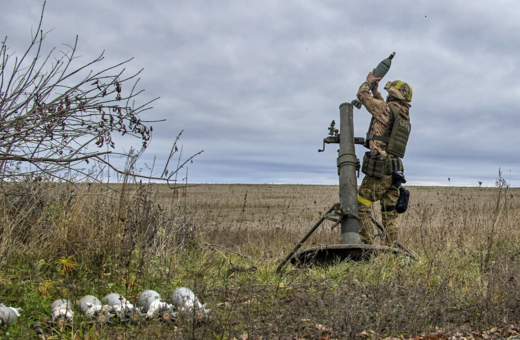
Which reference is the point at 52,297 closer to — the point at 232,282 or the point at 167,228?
the point at 232,282

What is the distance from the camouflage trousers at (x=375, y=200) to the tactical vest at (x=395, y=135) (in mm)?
459

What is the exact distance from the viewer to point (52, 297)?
423cm

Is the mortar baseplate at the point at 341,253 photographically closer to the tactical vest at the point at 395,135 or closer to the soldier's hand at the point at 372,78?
the tactical vest at the point at 395,135

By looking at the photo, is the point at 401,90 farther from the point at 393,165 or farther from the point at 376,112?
the point at 393,165

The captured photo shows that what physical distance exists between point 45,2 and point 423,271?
4.91 metres

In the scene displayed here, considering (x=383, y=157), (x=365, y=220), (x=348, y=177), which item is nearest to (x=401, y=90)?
(x=383, y=157)

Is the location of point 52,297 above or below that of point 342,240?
below

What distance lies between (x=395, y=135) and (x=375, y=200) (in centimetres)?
112

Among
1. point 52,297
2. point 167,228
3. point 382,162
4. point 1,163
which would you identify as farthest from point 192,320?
point 382,162

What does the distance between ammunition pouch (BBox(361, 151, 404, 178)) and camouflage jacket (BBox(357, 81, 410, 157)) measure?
116mm

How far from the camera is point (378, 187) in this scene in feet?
22.4

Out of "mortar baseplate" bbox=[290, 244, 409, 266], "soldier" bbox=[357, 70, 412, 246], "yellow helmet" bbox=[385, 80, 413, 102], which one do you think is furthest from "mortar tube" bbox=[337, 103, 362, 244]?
"yellow helmet" bbox=[385, 80, 413, 102]

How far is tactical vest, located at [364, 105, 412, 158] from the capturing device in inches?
272

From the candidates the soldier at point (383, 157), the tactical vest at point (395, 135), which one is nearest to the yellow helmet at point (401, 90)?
the soldier at point (383, 157)
